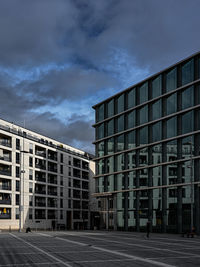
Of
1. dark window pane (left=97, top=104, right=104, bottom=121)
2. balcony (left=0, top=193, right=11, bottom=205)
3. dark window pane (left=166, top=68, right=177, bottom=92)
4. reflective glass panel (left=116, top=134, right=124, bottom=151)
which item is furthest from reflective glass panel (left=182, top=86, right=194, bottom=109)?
balcony (left=0, top=193, right=11, bottom=205)

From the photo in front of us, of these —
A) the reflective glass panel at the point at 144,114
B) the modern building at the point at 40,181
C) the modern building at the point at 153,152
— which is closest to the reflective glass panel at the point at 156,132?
the modern building at the point at 153,152

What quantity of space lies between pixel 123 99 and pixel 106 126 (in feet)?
22.0

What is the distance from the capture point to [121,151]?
68.2 metres

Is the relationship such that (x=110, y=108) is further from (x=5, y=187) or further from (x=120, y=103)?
(x=5, y=187)

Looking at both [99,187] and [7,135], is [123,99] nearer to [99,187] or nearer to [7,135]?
[99,187]

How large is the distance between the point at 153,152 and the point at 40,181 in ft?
141

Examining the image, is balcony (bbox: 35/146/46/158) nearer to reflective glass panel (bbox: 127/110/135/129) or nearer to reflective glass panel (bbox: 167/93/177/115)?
reflective glass panel (bbox: 127/110/135/129)

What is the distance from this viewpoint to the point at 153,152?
201 ft

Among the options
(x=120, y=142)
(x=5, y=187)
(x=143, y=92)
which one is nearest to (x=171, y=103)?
(x=143, y=92)

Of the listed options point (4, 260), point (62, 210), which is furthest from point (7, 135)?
point (4, 260)

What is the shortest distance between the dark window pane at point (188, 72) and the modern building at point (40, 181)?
3091 centimetres

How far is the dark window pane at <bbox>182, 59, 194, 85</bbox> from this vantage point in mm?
55450

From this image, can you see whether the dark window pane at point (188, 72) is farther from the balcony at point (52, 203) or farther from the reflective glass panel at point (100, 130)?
the balcony at point (52, 203)

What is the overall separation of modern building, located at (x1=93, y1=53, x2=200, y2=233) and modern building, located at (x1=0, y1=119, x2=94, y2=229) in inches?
610
